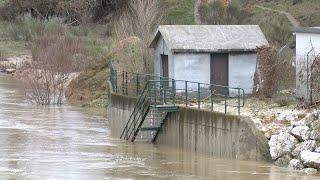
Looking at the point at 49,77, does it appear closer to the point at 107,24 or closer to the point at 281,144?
the point at 281,144

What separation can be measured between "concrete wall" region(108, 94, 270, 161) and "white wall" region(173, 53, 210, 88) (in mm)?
4521

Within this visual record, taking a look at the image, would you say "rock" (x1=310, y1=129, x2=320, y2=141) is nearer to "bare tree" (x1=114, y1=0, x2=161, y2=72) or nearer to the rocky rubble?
the rocky rubble

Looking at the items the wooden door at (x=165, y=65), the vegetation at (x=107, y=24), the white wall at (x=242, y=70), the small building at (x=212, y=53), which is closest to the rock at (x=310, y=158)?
the vegetation at (x=107, y=24)

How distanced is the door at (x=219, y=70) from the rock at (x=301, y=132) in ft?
34.9

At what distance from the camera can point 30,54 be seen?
72.4 m

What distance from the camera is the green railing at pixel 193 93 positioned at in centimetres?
3133

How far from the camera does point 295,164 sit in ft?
84.8

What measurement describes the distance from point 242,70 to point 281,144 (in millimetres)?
11701

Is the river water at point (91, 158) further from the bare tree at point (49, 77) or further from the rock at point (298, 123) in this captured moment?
the bare tree at point (49, 77)

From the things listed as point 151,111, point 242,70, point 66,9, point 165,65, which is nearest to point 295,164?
point 151,111

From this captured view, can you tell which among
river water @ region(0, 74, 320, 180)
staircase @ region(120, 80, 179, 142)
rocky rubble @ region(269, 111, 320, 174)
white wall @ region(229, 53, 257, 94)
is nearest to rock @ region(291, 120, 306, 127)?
rocky rubble @ region(269, 111, 320, 174)

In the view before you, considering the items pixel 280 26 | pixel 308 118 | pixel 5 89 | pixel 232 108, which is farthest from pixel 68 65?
pixel 308 118

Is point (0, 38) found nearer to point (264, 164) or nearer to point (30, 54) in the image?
point (30, 54)

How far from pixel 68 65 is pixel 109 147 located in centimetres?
2096
